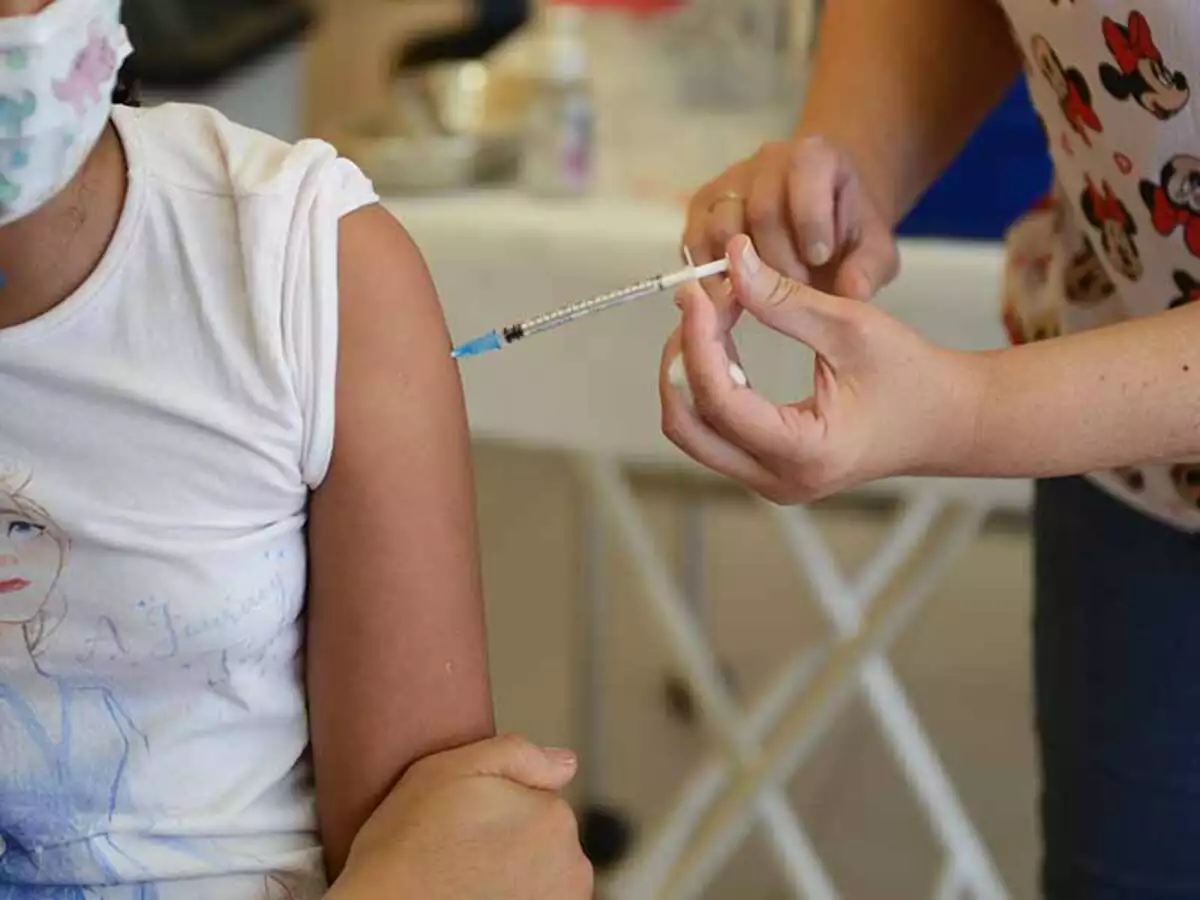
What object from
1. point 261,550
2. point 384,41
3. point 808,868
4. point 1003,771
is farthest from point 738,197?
point 384,41

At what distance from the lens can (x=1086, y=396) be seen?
78cm

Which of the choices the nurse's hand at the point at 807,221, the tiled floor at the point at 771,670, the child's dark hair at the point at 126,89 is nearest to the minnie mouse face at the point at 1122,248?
the nurse's hand at the point at 807,221

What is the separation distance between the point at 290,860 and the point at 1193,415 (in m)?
0.51

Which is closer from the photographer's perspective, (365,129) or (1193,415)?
(1193,415)

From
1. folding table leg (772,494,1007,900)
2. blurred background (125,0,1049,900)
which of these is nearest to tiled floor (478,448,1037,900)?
blurred background (125,0,1049,900)

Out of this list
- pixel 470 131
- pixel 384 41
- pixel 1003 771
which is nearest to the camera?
pixel 470 131

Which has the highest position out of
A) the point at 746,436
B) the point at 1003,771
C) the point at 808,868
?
the point at 746,436

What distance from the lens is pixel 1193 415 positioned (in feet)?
2.60

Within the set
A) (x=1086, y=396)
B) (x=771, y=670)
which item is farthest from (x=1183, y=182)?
(x=771, y=670)

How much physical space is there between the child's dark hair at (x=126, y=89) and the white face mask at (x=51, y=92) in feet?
0.19

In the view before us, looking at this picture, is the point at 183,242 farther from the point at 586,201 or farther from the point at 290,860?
the point at 586,201

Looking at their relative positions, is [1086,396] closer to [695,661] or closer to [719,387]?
[719,387]

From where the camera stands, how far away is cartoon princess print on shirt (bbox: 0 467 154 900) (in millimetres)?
816

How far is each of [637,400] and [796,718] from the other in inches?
18.9
